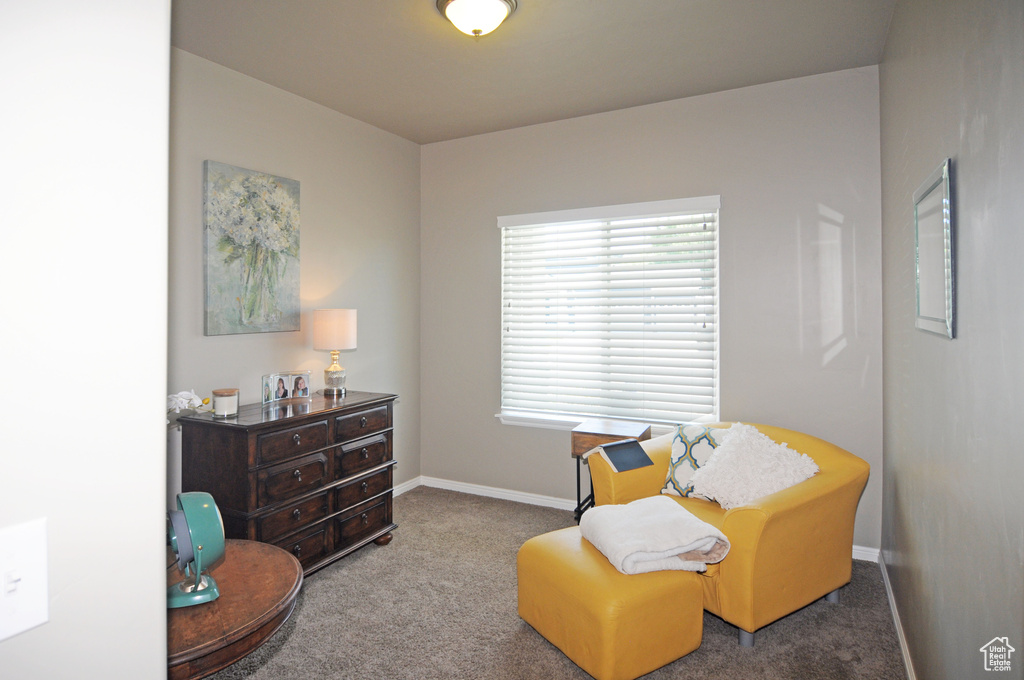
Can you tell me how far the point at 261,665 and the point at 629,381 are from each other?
271 centimetres

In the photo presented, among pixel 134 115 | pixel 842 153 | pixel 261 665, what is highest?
pixel 842 153

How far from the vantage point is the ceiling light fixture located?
8.23 feet

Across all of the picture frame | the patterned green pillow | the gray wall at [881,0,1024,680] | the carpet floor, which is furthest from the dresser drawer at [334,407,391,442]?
the gray wall at [881,0,1024,680]

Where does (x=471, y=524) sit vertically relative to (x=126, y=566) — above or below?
below

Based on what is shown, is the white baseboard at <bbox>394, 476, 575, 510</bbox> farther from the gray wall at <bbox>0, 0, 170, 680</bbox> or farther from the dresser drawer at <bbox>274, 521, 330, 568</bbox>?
the gray wall at <bbox>0, 0, 170, 680</bbox>

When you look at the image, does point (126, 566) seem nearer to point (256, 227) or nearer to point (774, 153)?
point (256, 227)

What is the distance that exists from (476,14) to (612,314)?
217 centimetres

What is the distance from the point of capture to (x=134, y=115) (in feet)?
2.56

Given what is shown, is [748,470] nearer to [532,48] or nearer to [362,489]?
[362,489]

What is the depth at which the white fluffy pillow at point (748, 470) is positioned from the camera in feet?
8.61

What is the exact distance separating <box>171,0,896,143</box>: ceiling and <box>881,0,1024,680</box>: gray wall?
1.88 feet

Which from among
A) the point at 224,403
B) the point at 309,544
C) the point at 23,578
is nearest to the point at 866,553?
the point at 309,544

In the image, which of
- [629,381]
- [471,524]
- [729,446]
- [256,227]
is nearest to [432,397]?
[471,524]

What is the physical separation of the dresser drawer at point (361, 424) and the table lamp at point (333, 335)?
26 cm
